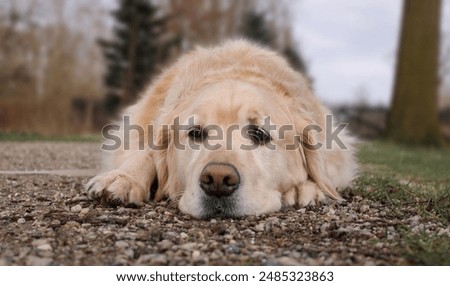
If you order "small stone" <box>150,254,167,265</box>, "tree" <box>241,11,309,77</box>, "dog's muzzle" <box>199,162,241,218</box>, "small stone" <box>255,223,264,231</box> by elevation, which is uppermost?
"tree" <box>241,11,309,77</box>

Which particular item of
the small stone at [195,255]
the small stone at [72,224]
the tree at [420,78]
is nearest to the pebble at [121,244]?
the small stone at [195,255]

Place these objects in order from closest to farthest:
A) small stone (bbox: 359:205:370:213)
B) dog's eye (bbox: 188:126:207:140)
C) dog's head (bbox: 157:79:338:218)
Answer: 1. dog's head (bbox: 157:79:338:218)
2. small stone (bbox: 359:205:370:213)
3. dog's eye (bbox: 188:126:207:140)

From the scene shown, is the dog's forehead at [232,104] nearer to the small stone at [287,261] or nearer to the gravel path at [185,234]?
the gravel path at [185,234]

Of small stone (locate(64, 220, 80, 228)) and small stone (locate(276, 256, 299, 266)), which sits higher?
small stone (locate(64, 220, 80, 228))

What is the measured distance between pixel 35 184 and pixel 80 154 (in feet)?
11.5

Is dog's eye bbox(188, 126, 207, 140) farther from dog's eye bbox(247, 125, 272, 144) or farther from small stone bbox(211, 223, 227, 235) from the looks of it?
small stone bbox(211, 223, 227, 235)

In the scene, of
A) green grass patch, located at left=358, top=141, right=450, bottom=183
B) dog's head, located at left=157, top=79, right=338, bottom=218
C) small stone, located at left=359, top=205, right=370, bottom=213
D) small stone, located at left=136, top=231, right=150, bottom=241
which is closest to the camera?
small stone, located at left=136, top=231, right=150, bottom=241

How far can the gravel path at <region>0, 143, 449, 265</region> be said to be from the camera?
2.52m

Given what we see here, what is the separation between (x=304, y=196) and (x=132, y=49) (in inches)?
695

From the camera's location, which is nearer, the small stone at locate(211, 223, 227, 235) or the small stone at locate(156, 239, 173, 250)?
the small stone at locate(156, 239, 173, 250)

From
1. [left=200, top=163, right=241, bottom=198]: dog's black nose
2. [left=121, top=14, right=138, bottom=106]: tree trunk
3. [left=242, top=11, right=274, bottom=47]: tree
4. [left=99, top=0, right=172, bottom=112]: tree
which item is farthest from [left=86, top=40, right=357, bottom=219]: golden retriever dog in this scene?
[left=242, top=11, right=274, bottom=47]: tree

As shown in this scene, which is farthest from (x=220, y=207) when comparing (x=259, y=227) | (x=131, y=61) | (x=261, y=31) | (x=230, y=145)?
(x=261, y=31)

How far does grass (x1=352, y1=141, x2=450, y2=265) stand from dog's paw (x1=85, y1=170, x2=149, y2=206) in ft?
5.72

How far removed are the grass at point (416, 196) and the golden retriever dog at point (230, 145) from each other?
0.35 meters
